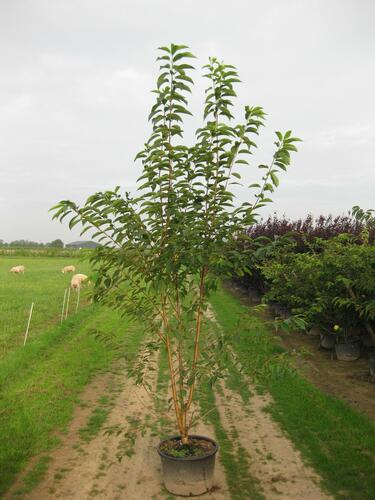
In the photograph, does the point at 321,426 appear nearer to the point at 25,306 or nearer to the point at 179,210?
the point at 179,210

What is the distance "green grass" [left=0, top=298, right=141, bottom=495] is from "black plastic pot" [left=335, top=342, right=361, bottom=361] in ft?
17.6

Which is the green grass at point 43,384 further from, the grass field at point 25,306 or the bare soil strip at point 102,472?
the grass field at point 25,306

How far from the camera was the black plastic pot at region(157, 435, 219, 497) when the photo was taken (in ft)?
17.7

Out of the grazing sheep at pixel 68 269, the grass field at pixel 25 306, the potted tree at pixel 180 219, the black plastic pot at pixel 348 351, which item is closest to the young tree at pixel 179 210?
the potted tree at pixel 180 219

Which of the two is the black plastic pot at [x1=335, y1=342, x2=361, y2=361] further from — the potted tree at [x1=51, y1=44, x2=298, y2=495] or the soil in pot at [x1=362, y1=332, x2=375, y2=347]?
the potted tree at [x1=51, y1=44, x2=298, y2=495]

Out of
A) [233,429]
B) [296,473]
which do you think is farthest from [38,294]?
[296,473]

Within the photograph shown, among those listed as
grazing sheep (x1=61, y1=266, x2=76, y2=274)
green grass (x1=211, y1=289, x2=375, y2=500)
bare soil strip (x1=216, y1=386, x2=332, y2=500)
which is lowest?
bare soil strip (x1=216, y1=386, x2=332, y2=500)

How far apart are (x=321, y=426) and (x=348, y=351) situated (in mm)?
4918

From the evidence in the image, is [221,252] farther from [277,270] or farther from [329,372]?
[277,270]

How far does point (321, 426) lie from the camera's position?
7.53m

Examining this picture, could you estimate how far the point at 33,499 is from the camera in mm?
5297

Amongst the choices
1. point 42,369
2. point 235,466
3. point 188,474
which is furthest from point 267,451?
point 42,369

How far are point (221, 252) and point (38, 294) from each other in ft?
69.9

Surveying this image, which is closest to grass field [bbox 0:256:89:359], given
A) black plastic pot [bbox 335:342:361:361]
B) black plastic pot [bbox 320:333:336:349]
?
black plastic pot [bbox 335:342:361:361]
